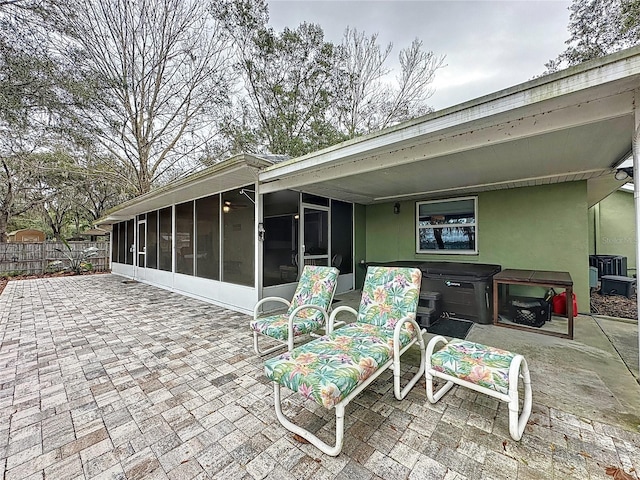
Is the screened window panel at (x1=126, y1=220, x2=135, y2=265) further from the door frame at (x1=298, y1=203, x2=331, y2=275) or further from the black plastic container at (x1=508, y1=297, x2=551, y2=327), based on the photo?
the black plastic container at (x1=508, y1=297, x2=551, y2=327)

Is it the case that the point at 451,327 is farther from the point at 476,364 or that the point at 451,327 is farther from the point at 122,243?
the point at 122,243

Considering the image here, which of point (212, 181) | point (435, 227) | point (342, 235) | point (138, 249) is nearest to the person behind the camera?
point (212, 181)

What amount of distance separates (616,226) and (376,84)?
9815 mm

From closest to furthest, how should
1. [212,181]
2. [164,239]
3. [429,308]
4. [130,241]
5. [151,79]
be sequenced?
[429,308] < [212,181] < [164,239] < [130,241] < [151,79]

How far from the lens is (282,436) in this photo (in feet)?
6.21

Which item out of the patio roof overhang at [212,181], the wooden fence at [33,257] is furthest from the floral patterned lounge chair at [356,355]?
the wooden fence at [33,257]

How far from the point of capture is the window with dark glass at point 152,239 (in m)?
8.60

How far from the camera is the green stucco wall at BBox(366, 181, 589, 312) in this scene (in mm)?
4750

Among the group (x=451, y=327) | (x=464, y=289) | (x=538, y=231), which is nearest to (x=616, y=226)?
(x=538, y=231)

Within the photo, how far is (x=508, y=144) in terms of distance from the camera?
3055 mm

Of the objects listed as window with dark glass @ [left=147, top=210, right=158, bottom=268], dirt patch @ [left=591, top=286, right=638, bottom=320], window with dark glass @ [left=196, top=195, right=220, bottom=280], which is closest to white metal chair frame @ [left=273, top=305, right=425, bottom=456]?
window with dark glass @ [left=196, top=195, right=220, bottom=280]

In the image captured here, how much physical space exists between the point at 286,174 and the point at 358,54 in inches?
414

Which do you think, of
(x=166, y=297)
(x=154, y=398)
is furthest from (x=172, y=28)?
(x=154, y=398)

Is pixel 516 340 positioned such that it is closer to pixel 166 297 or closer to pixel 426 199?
pixel 426 199
